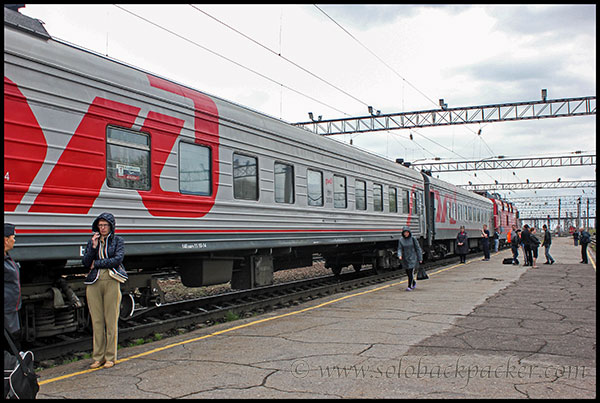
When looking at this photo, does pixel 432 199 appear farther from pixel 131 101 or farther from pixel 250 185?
pixel 131 101

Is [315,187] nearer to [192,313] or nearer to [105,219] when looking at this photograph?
[192,313]

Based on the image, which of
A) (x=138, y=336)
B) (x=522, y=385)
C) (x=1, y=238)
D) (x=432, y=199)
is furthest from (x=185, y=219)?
(x=432, y=199)

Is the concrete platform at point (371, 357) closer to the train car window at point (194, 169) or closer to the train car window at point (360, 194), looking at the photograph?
the train car window at point (194, 169)

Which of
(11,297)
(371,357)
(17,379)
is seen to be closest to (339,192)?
(371,357)

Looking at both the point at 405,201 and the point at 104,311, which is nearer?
the point at 104,311

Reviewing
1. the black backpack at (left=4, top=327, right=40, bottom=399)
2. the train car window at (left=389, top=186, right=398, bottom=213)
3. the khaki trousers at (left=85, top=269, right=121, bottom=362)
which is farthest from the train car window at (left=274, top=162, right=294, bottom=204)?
the black backpack at (left=4, top=327, right=40, bottom=399)

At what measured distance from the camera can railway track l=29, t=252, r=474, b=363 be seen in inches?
261

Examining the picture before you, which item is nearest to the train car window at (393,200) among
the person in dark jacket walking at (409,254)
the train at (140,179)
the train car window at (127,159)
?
the person in dark jacket walking at (409,254)

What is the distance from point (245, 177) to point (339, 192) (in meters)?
3.71

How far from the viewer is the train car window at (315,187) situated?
11117 millimetres

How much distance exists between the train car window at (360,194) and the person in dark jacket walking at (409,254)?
4.85 ft

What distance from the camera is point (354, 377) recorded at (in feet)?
17.1

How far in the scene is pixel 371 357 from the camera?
6047mm

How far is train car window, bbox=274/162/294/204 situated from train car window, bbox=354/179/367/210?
10.0 ft
